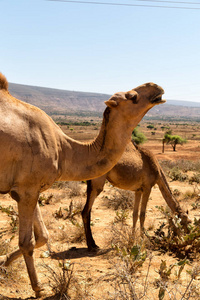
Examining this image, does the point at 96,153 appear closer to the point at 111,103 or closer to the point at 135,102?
the point at 111,103

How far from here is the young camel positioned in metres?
3.49

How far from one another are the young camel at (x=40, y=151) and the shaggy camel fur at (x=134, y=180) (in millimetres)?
2010

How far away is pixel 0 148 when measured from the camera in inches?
134

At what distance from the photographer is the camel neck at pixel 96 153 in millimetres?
4008

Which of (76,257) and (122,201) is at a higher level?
(122,201)

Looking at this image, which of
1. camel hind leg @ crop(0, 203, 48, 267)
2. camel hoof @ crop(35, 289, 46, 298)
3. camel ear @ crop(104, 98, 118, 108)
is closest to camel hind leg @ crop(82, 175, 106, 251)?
camel hind leg @ crop(0, 203, 48, 267)

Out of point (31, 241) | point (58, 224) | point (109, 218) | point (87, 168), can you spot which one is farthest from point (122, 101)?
point (109, 218)

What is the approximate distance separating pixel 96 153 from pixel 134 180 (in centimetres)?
243

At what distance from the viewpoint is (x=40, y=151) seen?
Answer: 357 cm

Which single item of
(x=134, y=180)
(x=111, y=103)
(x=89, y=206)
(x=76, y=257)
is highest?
(x=111, y=103)

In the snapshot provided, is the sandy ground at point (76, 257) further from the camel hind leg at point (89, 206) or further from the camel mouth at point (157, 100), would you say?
the camel mouth at point (157, 100)

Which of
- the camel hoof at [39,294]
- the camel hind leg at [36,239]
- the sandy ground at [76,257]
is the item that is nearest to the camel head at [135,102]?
the camel hind leg at [36,239]

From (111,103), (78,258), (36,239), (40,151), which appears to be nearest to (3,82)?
(40,151)

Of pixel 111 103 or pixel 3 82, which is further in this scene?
pixel 111 103
